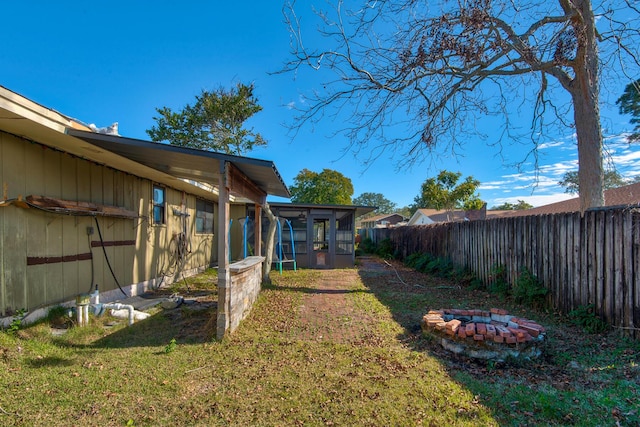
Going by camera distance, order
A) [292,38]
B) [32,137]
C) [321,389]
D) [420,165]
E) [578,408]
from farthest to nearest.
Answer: [420,165] < [292,38] < [32,137] < [321,389] < [578,408]

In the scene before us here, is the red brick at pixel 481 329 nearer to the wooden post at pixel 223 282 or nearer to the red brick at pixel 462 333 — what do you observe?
the red brick at pixel 462 333

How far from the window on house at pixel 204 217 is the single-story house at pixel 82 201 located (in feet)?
9.19

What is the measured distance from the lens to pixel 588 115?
528cm

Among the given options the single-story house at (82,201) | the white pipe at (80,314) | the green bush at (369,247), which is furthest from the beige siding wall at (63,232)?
the green bush at (369,247)

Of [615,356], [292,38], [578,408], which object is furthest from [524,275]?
[292,38]

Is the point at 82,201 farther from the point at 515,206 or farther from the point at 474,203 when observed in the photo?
the point at 515,206

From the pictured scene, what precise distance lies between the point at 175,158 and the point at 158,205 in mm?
3540

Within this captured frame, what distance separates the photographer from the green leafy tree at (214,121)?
17984 millimetres

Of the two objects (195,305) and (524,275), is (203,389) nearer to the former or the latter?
(195,305)

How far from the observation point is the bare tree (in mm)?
4523

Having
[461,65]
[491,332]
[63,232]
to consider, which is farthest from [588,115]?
[63,232]

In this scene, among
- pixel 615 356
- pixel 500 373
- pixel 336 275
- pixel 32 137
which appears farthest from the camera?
pixel 336 275

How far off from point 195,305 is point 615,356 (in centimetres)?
592

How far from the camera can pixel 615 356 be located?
11.0 feet
